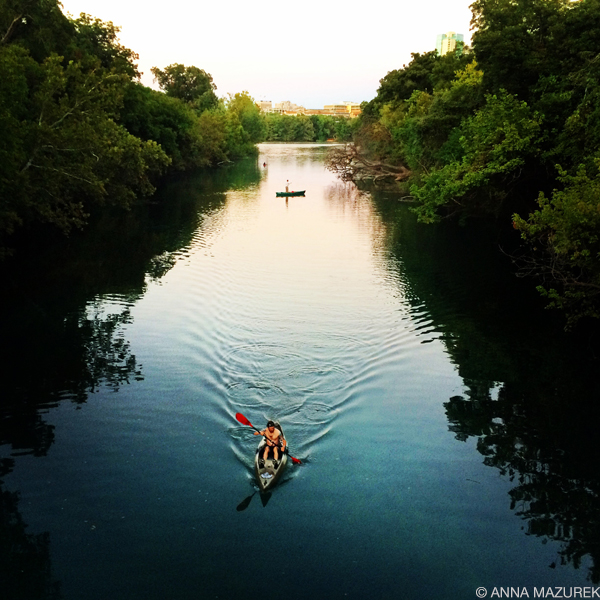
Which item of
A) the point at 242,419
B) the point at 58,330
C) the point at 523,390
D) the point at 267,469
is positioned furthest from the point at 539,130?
the point at 58,330

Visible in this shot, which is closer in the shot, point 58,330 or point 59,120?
point 58,330

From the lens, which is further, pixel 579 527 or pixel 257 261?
pixel 257 261

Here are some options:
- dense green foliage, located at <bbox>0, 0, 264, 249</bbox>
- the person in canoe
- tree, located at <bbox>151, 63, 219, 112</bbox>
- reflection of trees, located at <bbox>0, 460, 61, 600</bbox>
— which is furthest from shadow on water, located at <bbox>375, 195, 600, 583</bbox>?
tree, located at <bbox>151, 63, 219, 112</bbox>

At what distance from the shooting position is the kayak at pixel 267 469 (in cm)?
1369

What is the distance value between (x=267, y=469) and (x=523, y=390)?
382 inches

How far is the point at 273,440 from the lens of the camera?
14516mm

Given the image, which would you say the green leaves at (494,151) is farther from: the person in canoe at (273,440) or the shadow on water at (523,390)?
the person in canoe at (273,440)

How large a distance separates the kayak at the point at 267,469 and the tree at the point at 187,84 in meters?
105

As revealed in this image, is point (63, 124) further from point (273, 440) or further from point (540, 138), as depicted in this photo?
point (540, 138)

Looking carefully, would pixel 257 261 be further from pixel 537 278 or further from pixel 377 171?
pixel 377 171

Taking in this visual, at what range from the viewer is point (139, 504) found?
13.1 metres

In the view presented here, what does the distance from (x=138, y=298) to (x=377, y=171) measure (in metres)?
45.3

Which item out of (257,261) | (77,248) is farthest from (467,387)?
(77,248)

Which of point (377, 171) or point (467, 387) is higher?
point (377, 171)
